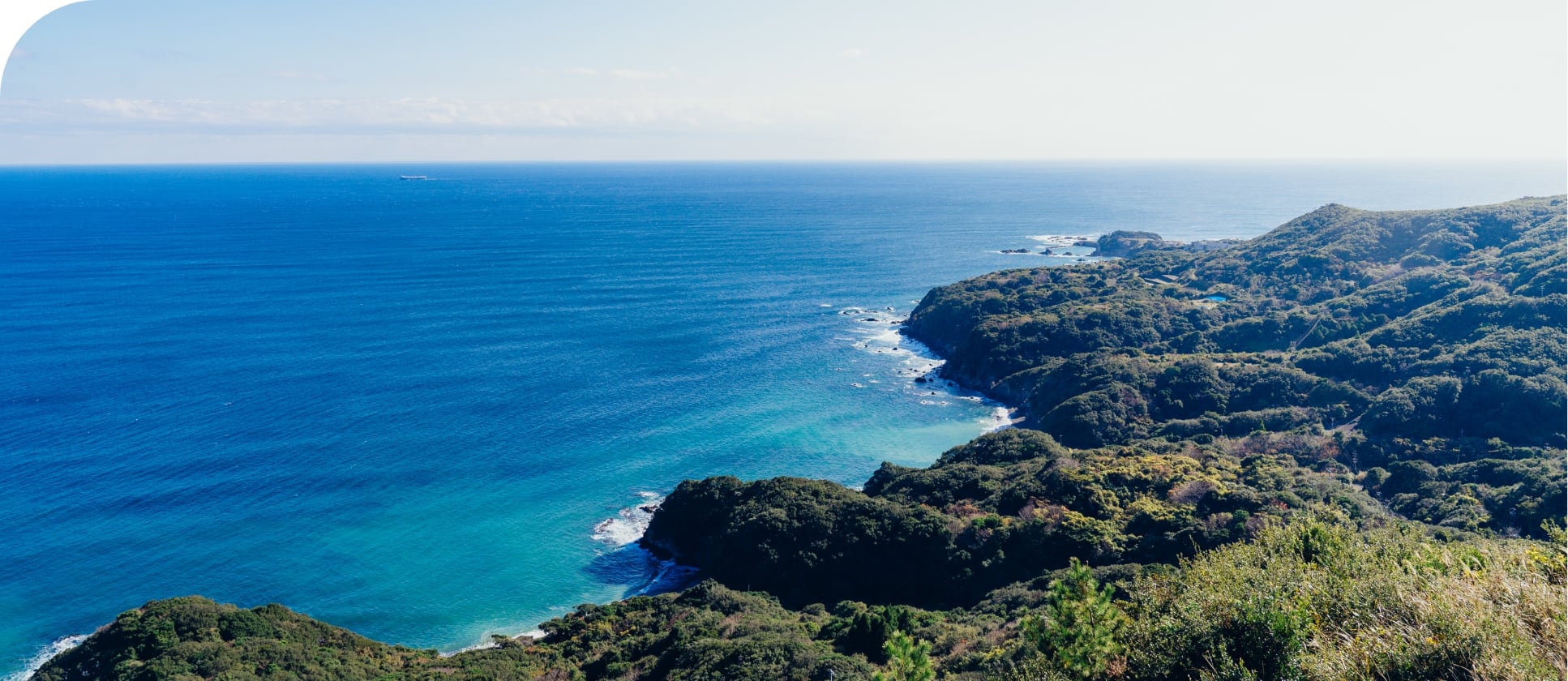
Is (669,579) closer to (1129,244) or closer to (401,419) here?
(401,419)

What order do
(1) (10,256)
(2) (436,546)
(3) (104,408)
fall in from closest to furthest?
(2) (436,546), (3) (104,408), (1) (10,256)

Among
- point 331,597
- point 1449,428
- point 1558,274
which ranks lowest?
point 331,597

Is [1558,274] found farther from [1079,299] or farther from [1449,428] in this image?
[1079,299]

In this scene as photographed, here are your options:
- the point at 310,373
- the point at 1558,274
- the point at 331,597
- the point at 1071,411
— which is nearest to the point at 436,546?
the point at 331,597

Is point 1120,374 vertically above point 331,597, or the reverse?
point 1120,374

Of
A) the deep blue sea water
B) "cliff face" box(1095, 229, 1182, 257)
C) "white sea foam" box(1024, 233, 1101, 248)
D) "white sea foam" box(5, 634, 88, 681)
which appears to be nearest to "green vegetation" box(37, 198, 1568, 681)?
"white sea foam" box(5, 634, 88, 681)

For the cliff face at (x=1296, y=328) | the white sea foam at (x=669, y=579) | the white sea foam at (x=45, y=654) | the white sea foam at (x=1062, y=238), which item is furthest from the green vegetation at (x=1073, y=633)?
the white sea foam at (x=1062, y=238)

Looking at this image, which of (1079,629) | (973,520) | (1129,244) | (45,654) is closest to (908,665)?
(1079,629)
